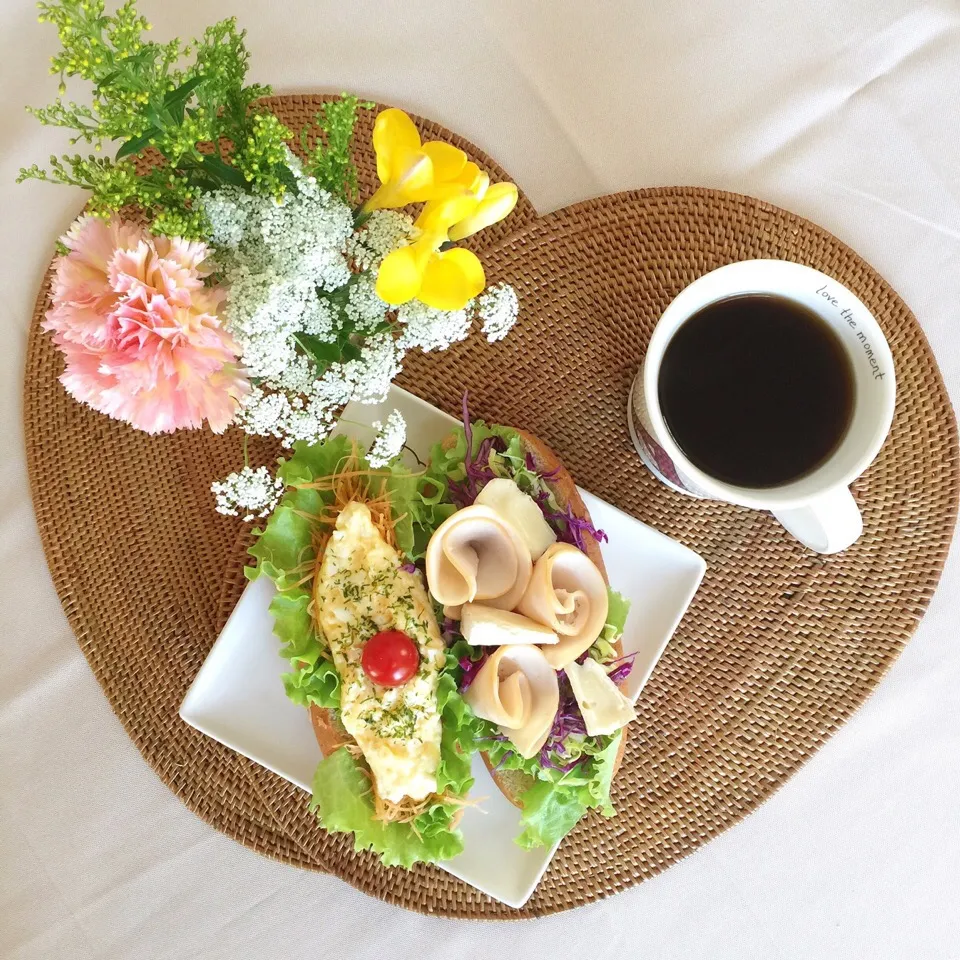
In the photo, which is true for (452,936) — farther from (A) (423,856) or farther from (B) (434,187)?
(B) (434,187)

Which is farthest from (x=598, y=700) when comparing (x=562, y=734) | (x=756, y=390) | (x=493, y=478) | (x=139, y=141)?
(x=139, y=141)

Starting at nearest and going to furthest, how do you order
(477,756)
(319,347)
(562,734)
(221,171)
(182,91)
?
(182,91) → (221,171) → (319,347) → (562,734) → (477,756)

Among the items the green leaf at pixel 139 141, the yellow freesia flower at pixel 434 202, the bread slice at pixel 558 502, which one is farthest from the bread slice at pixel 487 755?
the green leaf at pixel 139 141

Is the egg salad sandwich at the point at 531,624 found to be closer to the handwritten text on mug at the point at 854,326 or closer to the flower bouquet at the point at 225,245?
the flower bouquet at the point at 225,245

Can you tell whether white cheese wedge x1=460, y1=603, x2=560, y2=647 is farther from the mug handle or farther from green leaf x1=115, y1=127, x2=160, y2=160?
green leaf x1=115, y1=127, x2=160, y2=160

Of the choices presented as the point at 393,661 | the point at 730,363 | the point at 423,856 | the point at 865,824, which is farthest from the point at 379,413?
the point at 865,824

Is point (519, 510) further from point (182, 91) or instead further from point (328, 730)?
point (182, 91)

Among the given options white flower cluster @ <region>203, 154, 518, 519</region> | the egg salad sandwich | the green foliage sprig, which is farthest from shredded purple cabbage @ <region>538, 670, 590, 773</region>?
the green foliage sprig
